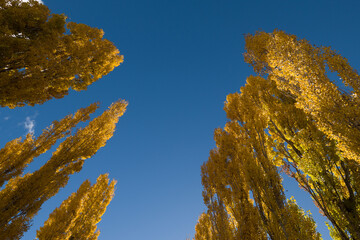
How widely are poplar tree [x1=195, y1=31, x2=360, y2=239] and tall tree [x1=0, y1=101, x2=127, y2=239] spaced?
267 inches

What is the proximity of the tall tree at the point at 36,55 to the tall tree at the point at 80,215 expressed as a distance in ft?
21.5

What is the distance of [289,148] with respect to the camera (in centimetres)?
751

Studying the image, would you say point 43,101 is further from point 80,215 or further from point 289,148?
point 289,148

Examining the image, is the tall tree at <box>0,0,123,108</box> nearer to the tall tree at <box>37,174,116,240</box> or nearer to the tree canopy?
the tree canopy

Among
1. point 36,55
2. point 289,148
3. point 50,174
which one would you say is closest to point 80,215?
point 50,174

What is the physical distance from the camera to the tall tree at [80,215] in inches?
333

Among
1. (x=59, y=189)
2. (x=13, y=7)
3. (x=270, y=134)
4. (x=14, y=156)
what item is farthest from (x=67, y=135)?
(x=270, y=134)

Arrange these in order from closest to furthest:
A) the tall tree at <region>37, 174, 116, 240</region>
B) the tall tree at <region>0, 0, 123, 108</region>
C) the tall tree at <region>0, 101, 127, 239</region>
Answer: the tall tree at <region>0, 0, 123, 108</region>
the tall tree at <region>0, 101, 127, 239</region>
the tall tree at <region>37, 174, 116, 240</region>

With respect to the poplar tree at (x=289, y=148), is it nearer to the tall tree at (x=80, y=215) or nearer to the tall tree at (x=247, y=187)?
the tall tree at (x=247, y=187)

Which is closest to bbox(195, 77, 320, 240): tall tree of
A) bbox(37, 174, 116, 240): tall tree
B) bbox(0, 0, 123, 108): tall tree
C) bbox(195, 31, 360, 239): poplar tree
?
bbox(195, 31, 360, 239): poplar tree

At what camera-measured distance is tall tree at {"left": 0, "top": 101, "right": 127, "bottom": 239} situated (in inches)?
232

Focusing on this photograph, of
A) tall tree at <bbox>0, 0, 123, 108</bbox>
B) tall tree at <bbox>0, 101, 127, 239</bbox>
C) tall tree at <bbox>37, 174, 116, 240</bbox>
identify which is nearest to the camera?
tall tree at <bbox>0, 0, 123, 108</bbox>

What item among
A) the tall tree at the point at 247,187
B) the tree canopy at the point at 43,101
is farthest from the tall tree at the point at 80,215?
the tall tree at the point at 247,187

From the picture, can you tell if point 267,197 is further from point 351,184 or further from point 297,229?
point 351,184
